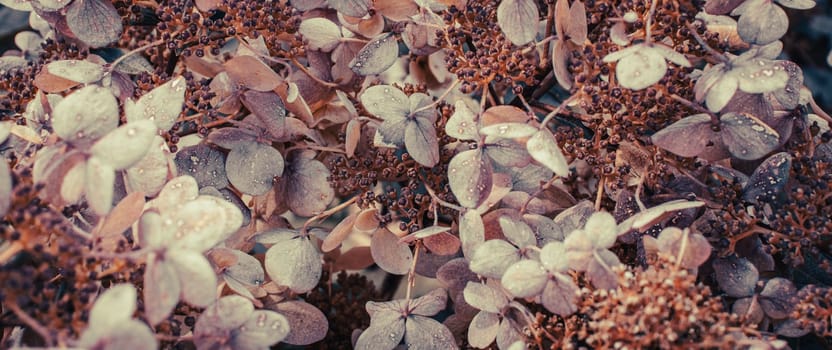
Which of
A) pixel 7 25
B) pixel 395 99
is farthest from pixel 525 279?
pixel 7 25

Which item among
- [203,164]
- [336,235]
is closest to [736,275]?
[336,235]

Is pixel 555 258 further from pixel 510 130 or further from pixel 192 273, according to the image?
pixel 192 273

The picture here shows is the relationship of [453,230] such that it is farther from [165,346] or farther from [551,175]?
[165,346]

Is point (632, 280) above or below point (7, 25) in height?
above

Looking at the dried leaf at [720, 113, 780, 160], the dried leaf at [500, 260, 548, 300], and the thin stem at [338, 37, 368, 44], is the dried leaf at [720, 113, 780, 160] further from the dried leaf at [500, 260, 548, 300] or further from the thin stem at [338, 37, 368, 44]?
the thin stem at [338, 37, 368, 44]

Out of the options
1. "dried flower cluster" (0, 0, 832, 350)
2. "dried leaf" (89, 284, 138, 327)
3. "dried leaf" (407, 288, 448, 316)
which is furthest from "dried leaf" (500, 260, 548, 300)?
"dried leaf" (89, 284, 138, 327)
